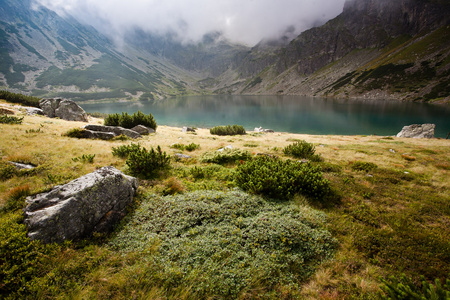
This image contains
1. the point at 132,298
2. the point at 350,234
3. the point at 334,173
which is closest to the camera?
the point at 132,298

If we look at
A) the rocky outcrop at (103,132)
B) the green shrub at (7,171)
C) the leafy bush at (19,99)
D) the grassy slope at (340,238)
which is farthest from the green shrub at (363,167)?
the leafy bush at (19,99)

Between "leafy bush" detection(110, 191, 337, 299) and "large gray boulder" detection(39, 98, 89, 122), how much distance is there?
1534 inches

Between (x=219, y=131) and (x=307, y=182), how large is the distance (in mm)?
37118

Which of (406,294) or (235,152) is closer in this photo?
(406,294)

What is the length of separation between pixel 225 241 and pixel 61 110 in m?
44.1

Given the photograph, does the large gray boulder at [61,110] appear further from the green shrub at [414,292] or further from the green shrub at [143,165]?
the green shrub at [414,292]

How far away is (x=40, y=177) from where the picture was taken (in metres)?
8.05

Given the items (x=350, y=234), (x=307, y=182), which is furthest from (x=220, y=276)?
(x=307, y=182)

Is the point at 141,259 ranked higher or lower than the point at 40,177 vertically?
lower

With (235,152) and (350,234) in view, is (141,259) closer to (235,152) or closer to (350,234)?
(350,234)

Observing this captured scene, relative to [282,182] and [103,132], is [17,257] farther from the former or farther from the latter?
[103,132]

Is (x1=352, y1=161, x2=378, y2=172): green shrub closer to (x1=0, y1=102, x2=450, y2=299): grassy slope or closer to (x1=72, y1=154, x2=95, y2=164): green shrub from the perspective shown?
(x1=0, y1=102, x2=450, y2=299): grassy slope

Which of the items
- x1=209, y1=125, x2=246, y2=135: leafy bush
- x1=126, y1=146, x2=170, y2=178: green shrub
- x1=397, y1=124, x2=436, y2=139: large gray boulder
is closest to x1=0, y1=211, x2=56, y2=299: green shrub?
x1=126, y1=146, x2=170, y2=178: green shrub

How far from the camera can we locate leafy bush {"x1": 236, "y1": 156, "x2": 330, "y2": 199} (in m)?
8.11
